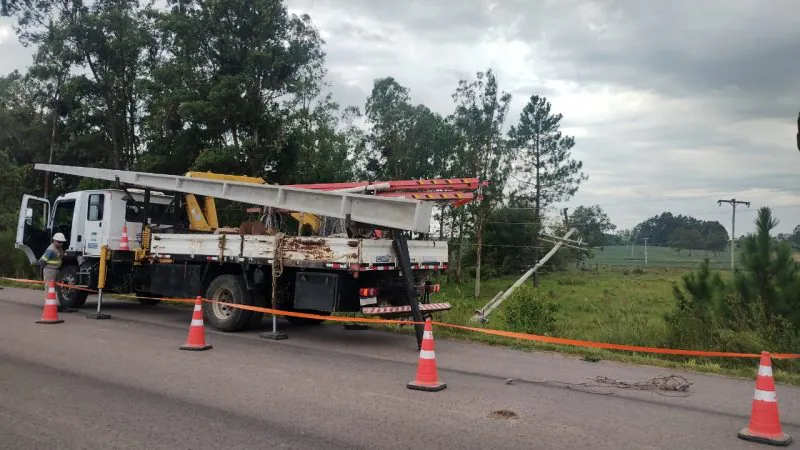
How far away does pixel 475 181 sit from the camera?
10.0 meters

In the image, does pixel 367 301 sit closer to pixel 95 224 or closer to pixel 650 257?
pixel 95 224

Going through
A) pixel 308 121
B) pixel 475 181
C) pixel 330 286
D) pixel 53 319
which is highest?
pixel 308 121

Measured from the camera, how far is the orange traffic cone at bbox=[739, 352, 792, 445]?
5.29 m

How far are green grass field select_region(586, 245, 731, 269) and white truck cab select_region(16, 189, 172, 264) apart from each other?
1424 inches

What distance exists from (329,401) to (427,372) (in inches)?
48.5

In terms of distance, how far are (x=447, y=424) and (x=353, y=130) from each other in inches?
1359

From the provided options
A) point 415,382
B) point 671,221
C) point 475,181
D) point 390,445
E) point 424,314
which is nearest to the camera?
point 390,445

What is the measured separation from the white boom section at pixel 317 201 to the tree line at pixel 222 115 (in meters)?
13.6

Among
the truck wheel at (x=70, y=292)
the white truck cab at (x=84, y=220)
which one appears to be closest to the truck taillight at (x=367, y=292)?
the white truck cab at (x=84, y=220)

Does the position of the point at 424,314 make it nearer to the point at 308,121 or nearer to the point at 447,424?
→ the point at 447,424

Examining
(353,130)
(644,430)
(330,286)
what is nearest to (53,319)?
(330,286)

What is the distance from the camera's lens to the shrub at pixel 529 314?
527 inches

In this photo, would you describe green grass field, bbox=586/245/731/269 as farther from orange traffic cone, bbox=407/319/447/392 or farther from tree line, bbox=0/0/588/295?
orange traffic cone, bbox=407/319/447/392

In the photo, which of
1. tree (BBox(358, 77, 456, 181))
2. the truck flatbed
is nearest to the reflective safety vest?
the truck flatbed
